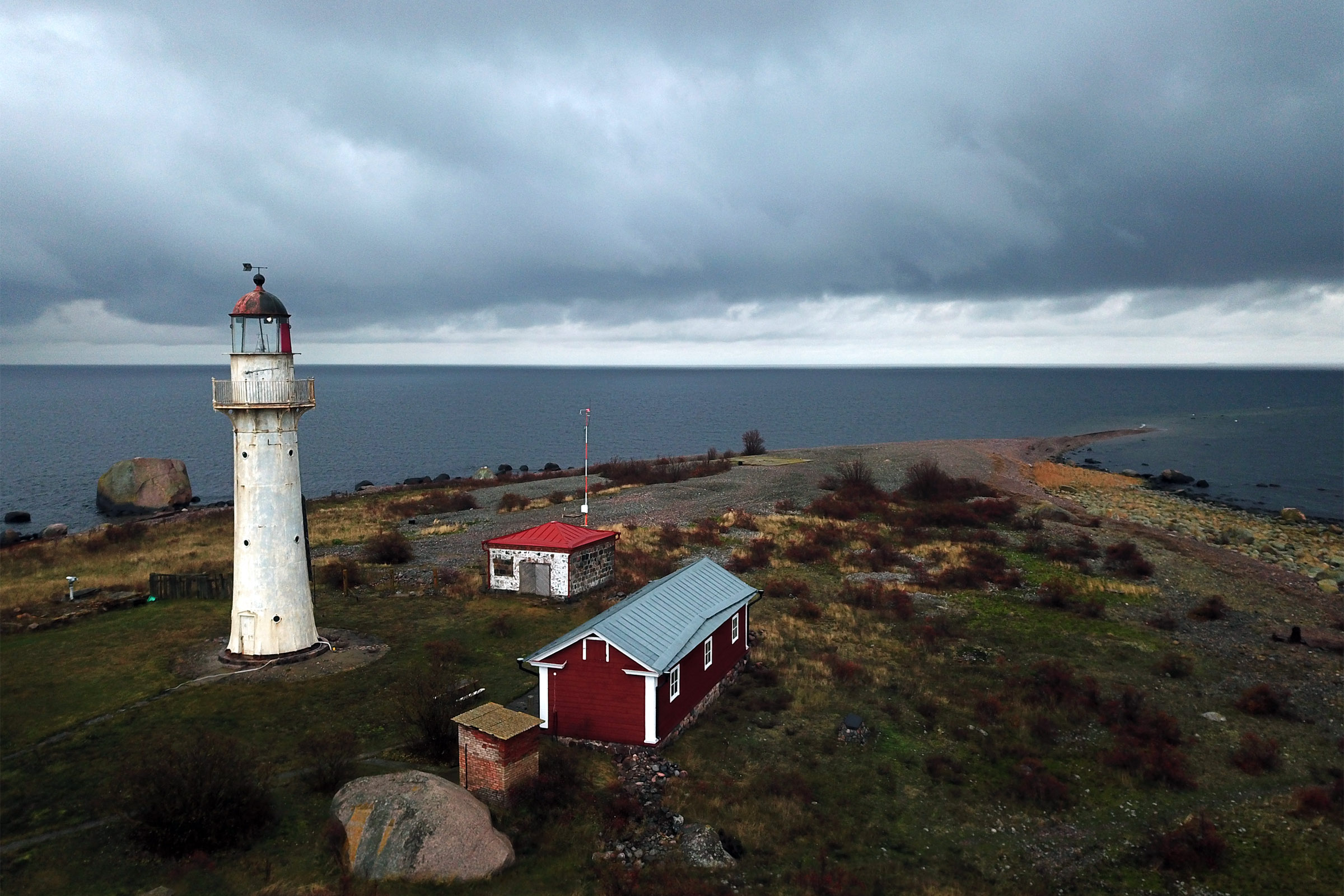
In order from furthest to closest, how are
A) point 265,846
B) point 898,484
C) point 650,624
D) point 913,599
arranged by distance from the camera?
point 898,484 → point 913,599 → point 650,624 → point 265,846

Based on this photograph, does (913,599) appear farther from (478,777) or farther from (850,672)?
(478,777)

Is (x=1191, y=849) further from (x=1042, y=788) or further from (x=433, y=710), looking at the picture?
(x=433, y=710)

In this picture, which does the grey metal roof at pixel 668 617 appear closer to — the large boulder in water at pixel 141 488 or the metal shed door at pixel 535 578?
the metal shed door at pixel 535 578

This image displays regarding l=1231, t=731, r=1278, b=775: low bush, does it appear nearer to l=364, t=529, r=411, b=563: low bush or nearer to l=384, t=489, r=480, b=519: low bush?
l=364, t=529, r=411, b=563: low bush

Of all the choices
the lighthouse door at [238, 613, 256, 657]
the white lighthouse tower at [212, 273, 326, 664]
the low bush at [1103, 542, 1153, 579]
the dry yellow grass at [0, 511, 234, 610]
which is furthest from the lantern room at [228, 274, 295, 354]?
the low bush at [1103, 542, 1153, 579]

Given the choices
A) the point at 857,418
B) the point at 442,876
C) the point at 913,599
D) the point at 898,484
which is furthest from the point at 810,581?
the point at 857,418

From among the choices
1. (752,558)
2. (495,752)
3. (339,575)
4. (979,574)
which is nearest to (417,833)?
(495,752)
